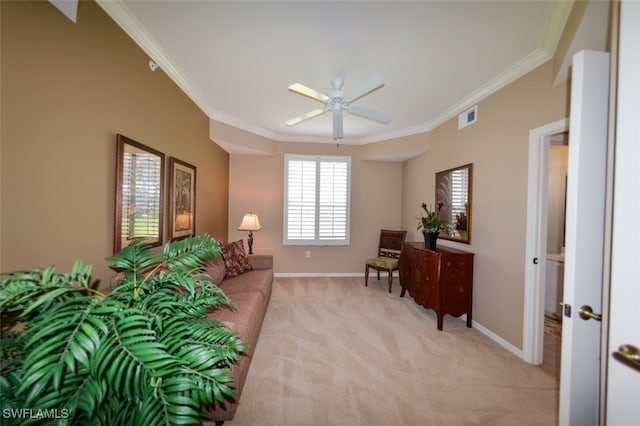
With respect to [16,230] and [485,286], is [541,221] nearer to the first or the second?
[485,286]

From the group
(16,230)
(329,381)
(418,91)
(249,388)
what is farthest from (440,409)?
(418,91)

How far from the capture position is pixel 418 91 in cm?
293

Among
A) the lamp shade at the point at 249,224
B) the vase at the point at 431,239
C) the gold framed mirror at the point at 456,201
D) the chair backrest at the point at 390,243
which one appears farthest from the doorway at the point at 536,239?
the lamp shade at the point at 249,224

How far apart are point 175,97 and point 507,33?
3.08m

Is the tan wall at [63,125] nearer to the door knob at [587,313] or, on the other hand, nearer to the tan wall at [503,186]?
the door knob at [587,313]

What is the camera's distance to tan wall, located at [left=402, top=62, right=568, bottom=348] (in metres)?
2.27

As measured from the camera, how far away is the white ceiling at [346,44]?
1.73 meters

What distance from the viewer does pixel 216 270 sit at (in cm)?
289

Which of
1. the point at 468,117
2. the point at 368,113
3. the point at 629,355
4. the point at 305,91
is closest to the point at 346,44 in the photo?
the point at 305,91

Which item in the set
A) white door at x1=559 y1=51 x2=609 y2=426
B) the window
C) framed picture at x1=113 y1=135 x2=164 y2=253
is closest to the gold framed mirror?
the window

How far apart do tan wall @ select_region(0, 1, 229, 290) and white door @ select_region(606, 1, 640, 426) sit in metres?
2.43

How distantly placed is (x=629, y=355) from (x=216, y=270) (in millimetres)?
3021

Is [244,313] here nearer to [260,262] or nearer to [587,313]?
[260,262]

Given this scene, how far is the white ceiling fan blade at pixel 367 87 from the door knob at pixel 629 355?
200 cm
